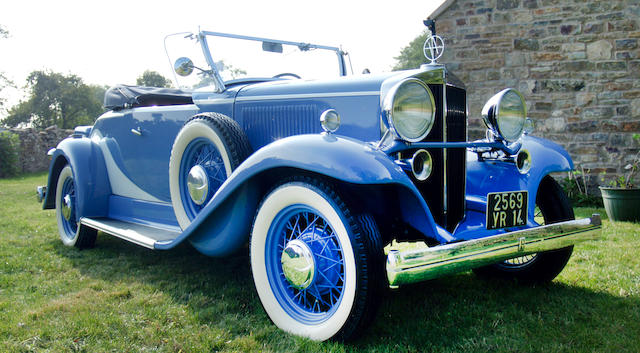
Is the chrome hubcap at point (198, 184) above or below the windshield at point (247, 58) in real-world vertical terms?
below

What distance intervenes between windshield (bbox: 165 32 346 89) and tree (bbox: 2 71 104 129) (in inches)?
1414

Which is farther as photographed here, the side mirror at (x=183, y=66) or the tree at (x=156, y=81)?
the tree at (x=156, y=81)

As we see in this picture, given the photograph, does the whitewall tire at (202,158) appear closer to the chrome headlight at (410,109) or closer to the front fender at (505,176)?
the chrome headlight at (410,109)

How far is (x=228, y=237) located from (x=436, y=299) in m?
1.26

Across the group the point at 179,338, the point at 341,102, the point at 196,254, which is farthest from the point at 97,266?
the point at 341,102

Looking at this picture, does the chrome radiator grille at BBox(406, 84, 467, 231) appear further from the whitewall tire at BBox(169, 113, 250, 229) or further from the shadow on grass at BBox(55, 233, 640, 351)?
the whitewall tire at BBox(169, 113, 250, 229)

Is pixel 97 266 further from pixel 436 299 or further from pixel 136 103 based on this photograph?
pixel 436 299

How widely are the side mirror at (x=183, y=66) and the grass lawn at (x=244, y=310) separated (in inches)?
55.8

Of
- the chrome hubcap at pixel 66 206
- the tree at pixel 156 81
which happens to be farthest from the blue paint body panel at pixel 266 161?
the tree at pixel 156 81

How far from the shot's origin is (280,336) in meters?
2.27

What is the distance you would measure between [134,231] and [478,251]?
8.16 ft

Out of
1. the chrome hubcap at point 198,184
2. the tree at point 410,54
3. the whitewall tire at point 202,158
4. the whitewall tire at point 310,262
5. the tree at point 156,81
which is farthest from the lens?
the tree at point 410,54

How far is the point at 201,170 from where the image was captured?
312cm

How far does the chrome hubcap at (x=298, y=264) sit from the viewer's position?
2.19m
